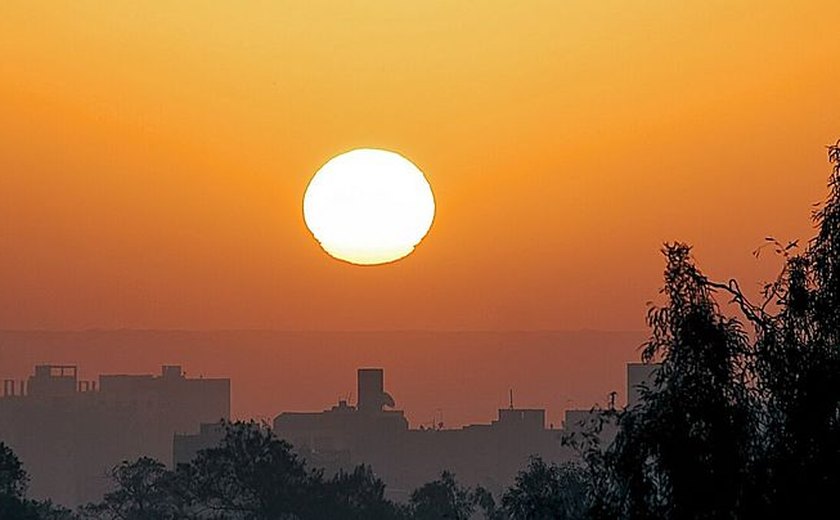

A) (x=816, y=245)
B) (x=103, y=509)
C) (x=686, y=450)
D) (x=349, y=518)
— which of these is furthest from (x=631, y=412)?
(x=103, y=509)

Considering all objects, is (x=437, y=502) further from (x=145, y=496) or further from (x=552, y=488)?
(x=552, y=488)

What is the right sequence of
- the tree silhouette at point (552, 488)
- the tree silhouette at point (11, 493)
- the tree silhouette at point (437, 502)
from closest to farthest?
the tree silhouette at point (552, 488)
the tree silhouette at point (11, 493)
the tree silhouette at point (437, 502)

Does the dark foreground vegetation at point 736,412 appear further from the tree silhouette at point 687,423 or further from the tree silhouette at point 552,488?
the tree silhouette at point 552,488

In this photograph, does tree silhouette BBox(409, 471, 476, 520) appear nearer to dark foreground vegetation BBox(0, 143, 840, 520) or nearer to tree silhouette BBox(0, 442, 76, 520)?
tree silhouette BBox(0, 442, 76, 520)

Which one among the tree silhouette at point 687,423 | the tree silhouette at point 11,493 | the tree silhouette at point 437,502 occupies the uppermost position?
the tree silhouette at point 437,502

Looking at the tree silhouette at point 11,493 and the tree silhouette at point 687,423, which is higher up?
the tree silhouette at point 11,493

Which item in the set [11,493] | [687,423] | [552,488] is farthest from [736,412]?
[11,493]

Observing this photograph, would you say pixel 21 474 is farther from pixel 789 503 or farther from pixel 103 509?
pixel 789 503

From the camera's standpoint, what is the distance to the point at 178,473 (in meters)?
119

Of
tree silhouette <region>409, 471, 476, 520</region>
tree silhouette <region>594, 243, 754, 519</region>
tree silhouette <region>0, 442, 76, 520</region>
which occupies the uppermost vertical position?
tree silhouette <region>409, 471, 476, 520</region>

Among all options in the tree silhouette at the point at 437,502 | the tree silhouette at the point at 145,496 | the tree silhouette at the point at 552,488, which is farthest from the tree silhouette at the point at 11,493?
the tree silhouette at the point at 437,502

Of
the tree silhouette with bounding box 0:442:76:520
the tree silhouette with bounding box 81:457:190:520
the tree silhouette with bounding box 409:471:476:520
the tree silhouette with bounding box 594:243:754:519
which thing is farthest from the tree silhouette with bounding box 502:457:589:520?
the tree silhouette with bounding box 409:471:476:520

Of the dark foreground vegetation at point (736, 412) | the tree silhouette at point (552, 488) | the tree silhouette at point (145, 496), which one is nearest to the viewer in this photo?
the dark foreground vegetation at point (736, 412)

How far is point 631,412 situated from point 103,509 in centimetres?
10374
